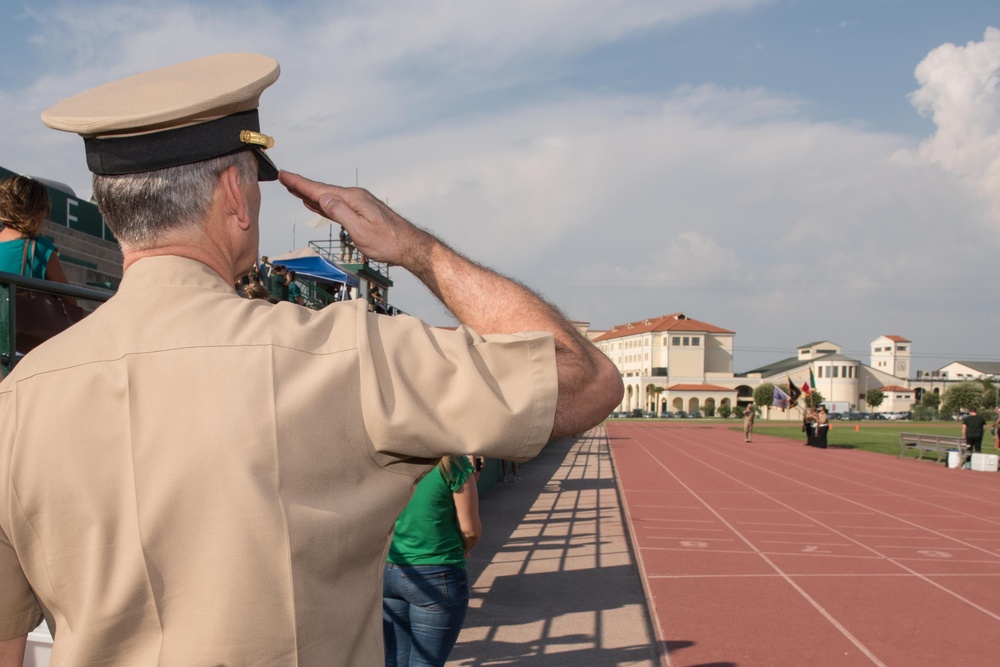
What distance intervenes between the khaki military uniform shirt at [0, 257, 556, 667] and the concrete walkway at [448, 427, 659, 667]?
492 cm

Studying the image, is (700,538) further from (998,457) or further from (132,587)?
(998,457)

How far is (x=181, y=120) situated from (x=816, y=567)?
30.1ft

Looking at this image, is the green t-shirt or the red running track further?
the red running track

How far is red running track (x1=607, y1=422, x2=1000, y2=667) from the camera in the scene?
6.32 meters

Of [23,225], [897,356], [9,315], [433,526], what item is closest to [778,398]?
[433,526]

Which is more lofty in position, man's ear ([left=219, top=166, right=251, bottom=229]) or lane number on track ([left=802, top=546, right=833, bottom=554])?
man's ear ([left=219, top=166, right=251, bottom=229])

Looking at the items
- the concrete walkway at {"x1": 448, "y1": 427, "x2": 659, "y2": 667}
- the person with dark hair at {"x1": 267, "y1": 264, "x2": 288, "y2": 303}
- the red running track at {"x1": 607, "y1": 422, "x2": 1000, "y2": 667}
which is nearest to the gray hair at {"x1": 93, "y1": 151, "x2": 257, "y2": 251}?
the concrete walkway at {"x1": 448, "y1": 427, "x2": 659, "y2": 667}

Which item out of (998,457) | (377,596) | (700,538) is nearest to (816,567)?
(700,538)

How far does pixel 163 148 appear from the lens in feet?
4.28

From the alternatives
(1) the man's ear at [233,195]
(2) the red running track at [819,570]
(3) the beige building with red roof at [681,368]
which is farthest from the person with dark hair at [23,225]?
(3) the beige building with red roof at [681,368]

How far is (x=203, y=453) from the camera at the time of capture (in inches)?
45.1

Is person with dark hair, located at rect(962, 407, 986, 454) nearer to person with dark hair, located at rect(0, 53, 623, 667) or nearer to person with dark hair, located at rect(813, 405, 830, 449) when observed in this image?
person with dark hair, located at rect(813, 405, 830, 449)

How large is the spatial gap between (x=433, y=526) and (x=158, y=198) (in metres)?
2.97

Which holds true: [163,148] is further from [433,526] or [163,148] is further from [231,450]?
[433,526]
